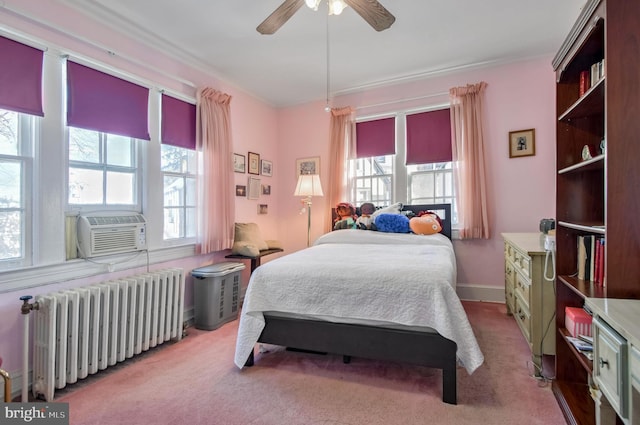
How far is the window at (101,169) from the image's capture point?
2.29 m

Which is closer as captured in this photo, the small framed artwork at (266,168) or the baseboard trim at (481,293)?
the baseboard trim at (481,293)

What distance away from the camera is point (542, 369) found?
77.9 inches

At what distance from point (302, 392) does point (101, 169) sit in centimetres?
224

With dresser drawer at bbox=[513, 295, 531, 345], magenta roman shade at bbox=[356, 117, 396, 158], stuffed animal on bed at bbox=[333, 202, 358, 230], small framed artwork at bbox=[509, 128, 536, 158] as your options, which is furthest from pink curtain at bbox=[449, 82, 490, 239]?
stuffed animal on bed at bbox=[333, 202, 358, 230]

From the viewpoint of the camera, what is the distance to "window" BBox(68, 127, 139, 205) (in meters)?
2.29

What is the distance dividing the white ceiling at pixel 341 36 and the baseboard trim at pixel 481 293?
2530 mm

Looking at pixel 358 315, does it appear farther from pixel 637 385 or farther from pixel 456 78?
pixel 456 78

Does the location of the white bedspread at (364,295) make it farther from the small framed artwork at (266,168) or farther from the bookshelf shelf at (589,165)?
the small framed artwork at (266,168)

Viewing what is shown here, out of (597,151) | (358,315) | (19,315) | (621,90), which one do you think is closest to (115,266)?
(19,315)

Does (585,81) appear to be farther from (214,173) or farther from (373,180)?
(214,173)

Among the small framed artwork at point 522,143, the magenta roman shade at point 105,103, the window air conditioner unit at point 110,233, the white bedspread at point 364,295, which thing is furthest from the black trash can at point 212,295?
the small framed artwork at point 522,143

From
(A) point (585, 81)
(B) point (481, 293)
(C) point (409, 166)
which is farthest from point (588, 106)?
(B) point (481, 293)

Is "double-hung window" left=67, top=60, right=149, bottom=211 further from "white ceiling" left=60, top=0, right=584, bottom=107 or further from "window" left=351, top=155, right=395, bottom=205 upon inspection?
"window" left=351, top=155, right=395, bottom=205

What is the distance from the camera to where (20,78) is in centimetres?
193
